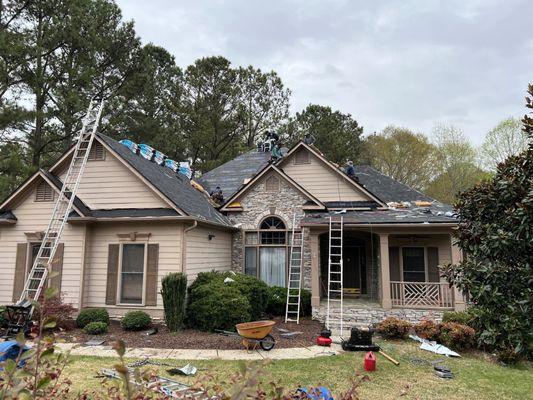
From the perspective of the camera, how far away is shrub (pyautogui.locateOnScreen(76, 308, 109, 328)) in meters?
11.0

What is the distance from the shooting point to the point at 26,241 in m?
12.3

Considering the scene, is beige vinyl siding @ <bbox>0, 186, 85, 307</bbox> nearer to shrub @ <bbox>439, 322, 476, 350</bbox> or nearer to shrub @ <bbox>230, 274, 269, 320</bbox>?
shrub @ <bbox>230, 274, 269, 320</bbox>

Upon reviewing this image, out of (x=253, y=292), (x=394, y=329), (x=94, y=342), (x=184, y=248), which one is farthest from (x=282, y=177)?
(x=94, y=342)

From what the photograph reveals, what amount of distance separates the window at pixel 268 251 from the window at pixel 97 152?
6486mm

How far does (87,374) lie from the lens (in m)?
6.91

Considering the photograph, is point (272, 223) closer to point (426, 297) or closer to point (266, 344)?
point (426, 297)

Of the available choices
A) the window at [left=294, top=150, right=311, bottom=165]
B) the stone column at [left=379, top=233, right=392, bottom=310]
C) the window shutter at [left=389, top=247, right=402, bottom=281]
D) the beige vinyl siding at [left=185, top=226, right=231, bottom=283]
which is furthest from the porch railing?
the window at [left=294, top=150, right=311, bottom=165]

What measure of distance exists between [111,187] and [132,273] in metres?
3.03

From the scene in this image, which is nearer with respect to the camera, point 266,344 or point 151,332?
point 266,344

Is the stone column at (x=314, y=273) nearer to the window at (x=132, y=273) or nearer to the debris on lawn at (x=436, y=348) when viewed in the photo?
the debris on lawn at (x=436, y=348)

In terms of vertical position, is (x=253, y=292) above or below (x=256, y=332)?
above

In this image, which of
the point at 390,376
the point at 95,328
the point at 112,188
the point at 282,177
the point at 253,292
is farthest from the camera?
the point at 282,177

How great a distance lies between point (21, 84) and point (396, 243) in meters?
21.6

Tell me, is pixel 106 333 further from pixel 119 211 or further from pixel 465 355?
pixel 465 355
